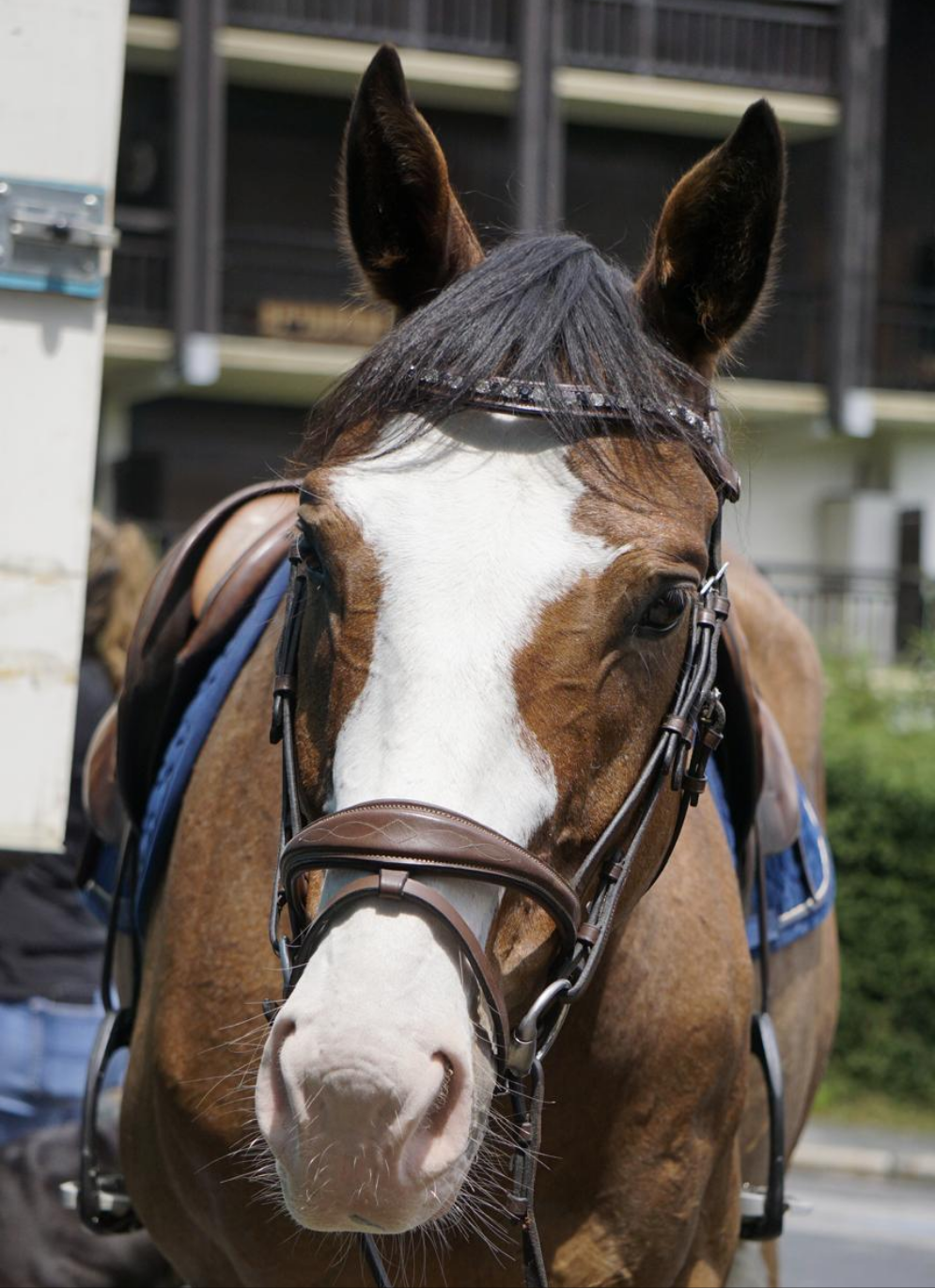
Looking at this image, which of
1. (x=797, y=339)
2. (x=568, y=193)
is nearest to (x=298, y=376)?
(x=568, y=193)

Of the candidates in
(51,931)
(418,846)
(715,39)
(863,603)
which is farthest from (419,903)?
(715,39)

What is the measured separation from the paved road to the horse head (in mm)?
4469

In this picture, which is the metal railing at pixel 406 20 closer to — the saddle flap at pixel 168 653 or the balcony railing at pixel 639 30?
the balcony railing at pixel 639 30

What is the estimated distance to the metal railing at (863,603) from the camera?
826 inches

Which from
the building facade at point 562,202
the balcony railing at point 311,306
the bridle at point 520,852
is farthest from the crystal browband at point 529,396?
the balcony railing at point 311,306

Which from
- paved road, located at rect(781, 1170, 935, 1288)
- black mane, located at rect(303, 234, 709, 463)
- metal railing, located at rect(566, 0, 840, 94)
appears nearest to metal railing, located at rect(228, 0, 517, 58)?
metal railing, located at rect(566, 0, 840, 94)

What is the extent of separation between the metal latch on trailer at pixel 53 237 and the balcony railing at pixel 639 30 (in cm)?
1903

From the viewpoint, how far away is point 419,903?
184 cm

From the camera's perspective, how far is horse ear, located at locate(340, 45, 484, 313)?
2426 mm

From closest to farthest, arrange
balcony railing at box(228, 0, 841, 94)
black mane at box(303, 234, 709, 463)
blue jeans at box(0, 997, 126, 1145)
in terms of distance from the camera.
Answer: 1. black mane at box(303, 234, 709, 463)
2. blue jeans at box(0, 997, 126, 1145)
3. balcony railing at box(228, 0, 841, 94)

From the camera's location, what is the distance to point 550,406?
2207mm

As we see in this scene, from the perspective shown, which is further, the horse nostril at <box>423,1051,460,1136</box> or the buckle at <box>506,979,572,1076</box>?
the buckle at <box>506,979,572,1076</box>

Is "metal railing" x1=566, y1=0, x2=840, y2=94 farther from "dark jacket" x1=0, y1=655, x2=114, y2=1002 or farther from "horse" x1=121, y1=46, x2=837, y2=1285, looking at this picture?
"horse" x1=121, y1=46, x2=837, y2=1285

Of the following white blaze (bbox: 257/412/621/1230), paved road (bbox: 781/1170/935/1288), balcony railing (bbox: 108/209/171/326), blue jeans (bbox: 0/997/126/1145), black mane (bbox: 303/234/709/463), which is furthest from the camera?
balcony railing (bbox: 108/209/171/326)
